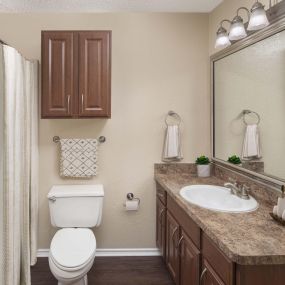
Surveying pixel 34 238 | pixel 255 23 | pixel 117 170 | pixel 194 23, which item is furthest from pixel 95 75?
pixel 34 238

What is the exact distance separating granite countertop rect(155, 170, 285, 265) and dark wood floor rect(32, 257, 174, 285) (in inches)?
40.6

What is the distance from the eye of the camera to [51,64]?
8.75 feet

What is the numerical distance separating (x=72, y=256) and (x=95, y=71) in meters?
1.54

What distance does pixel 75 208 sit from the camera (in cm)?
266

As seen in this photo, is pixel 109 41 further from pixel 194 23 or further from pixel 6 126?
pixel 6 126

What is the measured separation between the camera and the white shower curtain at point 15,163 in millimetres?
1934

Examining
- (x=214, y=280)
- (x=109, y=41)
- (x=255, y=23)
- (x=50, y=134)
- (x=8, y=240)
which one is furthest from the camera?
(x=50, y=134)

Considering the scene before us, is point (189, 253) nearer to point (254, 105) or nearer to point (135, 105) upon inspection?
point (254, 105)

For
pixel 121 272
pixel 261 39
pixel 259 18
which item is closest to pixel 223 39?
pixel 261 39

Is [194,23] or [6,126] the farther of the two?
[194,23]

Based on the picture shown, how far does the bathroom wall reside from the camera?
116 inches

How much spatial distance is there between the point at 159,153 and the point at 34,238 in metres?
1.43

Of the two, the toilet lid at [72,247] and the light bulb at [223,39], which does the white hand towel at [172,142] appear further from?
the toilet lid at [72,247]

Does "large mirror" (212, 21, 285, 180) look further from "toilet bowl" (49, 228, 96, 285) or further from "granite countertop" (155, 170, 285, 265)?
"toilet bowl" (49, 228, 96, 285)
